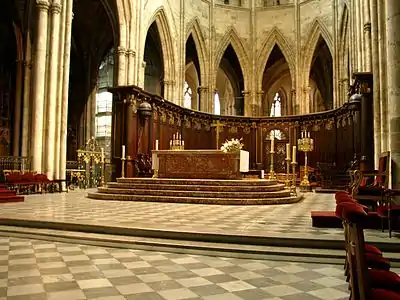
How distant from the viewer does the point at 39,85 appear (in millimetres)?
13742

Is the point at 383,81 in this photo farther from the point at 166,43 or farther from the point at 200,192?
the point at 166,43

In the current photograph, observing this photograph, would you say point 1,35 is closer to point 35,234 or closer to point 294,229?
point 35,234

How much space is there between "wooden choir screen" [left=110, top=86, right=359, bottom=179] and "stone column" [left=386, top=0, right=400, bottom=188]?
9.09 m

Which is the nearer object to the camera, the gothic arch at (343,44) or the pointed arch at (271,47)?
the gothic arch at (343,44)

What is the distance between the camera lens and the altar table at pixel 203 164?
1212cm

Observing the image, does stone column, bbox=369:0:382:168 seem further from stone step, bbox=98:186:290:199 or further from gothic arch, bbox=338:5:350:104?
gothic arch, bbox=338:5:350:104

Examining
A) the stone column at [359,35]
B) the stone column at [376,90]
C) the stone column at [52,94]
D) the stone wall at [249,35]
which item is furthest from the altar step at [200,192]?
the stone wall at [249,35]

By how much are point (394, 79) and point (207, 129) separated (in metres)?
17.1

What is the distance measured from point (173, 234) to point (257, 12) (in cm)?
2445

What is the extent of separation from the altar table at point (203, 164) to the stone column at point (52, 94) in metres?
4.35

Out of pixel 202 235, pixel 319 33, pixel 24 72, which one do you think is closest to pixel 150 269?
pixel 202 235

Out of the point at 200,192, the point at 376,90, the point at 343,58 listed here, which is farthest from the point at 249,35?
the point at 200,192

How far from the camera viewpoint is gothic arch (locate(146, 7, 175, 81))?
22019 mm

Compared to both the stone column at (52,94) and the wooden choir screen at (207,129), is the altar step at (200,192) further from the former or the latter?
the wooden choir screen at (207,129)
